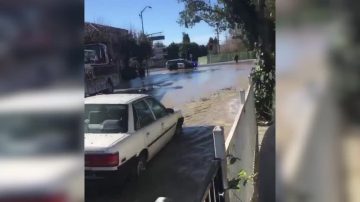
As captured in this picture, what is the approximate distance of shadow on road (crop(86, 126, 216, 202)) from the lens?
5.29m

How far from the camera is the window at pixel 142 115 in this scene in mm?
5902

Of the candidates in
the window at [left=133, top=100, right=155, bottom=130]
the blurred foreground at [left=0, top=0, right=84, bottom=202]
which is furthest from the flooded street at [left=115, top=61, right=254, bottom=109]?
the blurred foreground at [left=0, top=0, right=84, bottom=202]

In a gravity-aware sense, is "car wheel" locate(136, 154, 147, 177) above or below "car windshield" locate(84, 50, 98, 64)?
below

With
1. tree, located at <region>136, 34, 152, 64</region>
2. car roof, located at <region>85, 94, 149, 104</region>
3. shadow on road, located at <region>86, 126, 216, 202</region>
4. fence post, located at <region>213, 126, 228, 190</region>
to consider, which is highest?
tree, located at <region>136, 34, 152, 64</region>

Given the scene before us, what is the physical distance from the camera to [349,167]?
0.48m

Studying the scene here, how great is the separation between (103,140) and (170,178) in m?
1.29

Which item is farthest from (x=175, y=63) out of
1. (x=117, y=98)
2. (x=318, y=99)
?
(x=318, y=99)

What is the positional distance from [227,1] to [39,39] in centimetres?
968

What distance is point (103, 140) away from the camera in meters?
5.14

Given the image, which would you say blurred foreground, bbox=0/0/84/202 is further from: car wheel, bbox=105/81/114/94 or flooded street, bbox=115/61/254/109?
flooded street, bbox=115/61/254/109

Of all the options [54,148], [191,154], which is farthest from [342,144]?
[191,154]

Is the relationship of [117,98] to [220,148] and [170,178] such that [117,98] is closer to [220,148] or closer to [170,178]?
[170,178]

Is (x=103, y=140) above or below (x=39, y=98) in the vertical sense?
below

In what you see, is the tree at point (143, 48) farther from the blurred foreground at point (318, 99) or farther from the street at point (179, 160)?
the blurred foreground at point (318, 99)
